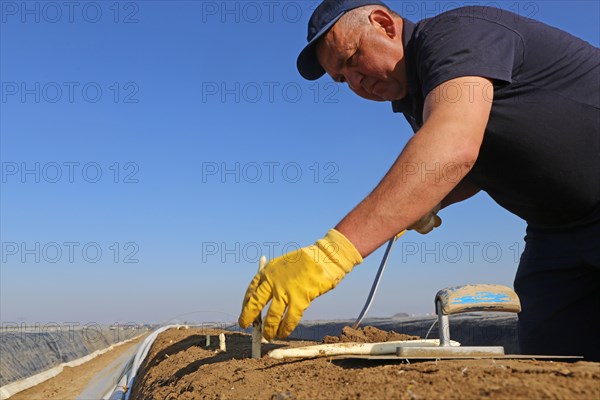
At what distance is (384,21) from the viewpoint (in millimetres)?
2348

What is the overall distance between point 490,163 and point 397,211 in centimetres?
83

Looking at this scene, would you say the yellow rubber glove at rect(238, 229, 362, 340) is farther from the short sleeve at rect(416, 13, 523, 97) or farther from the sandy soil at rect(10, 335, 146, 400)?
the sandy soil at rect(10, 335, 146, 400)

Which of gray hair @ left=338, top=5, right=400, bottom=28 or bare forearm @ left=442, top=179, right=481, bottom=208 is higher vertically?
gray hair @ left=338, top=5, right=400, bottom=28

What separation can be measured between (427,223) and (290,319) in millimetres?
1119

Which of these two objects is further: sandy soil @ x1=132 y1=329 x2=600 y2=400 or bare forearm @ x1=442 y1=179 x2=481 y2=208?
bare forearm @ x1=442 y1=179 x2=481 y2=208

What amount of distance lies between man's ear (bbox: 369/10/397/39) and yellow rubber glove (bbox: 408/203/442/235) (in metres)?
0.94

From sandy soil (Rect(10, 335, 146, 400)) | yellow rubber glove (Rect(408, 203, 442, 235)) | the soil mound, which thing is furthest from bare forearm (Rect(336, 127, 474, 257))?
sandy soil (Rect(10, 335, 146, 400))

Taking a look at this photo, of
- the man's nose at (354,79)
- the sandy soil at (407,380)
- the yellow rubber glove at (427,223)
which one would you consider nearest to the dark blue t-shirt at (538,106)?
the man's nose at (354,79)

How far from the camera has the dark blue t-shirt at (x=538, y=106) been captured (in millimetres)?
2045

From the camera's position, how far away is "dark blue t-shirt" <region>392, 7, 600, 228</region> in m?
2.04

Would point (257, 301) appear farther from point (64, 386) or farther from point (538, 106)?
point (64, 386)

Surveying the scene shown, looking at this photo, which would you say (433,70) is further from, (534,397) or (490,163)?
(534,397)

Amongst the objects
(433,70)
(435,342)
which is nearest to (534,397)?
(433,70)

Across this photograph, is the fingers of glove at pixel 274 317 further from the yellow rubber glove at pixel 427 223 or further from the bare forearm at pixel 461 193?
the bare forearm at pixel 461 193
